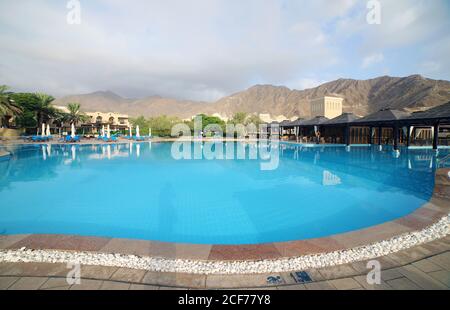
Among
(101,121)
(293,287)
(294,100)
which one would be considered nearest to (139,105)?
(101,121)

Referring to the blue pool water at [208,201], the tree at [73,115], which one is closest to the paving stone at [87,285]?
the blue pool water at [208,201]

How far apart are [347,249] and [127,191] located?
595 cm

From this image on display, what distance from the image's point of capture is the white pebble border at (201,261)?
2211mm

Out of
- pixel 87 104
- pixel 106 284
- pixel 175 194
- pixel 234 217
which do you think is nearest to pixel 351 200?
pixel 234 217

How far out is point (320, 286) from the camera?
192 centimetres

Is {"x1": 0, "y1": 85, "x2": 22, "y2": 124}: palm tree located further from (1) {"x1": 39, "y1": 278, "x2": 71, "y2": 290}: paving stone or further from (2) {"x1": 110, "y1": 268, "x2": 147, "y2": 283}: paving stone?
(2) {"x1": 110, "y1": 268, "x2": 147, "y2": 283}: paving stone

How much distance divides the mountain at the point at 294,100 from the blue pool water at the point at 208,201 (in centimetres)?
5346

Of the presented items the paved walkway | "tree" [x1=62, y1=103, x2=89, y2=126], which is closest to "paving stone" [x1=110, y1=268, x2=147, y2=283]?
the paved walkway

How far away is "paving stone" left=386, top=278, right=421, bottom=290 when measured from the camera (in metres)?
1.88
